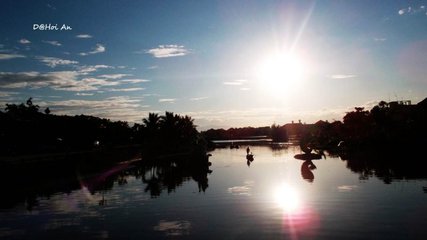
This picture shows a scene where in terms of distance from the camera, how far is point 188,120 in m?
130

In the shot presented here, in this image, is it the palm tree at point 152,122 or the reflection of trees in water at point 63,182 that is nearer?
the reflection of trees in water at point 63,182

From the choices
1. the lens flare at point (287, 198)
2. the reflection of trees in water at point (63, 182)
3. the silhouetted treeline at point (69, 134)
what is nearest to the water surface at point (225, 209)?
the lens flare at point (287, 198)

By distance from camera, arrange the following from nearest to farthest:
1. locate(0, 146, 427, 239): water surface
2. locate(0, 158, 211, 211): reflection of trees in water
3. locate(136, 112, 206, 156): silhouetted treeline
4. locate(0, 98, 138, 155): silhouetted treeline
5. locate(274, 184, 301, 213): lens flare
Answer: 1. locate(0, 146, 427, 239): water surface
2. locate(274, 184, 301, 213): lens flare
3. locate(0, 158, 211, 211): reflection of trees in water
4. locate(0, 98, 138, 155): silhouetted treeline
5. locate(136, 112, 206, 156): silhouetted treeline

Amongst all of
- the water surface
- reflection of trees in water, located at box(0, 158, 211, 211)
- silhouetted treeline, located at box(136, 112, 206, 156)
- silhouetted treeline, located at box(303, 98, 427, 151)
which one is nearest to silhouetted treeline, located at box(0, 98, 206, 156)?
silhouetted treeline, located at box(136, 112, 206, 156)

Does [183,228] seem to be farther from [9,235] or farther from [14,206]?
[14,206]

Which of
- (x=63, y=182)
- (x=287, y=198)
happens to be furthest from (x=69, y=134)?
(x=287, y=198)

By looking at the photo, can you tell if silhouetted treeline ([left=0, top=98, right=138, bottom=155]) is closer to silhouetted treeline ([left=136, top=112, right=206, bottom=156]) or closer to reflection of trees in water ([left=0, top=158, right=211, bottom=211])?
silhouetted treeline ([left=136, top=112, right=206, bottom=156])

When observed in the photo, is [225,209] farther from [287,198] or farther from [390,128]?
[390,128]

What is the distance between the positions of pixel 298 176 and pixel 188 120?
7756 centimetres

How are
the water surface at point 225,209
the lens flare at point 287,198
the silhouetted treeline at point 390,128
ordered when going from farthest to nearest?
the silhouetted treeline at point 390,128
the lens flare at point 287,198
the water surface at point 225,209

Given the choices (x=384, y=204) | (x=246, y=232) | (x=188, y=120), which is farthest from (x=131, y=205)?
(x=188, y=120)

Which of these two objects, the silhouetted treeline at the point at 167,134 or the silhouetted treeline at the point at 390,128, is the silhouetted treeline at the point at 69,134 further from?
the silhouetted treeline at the point at 390,128

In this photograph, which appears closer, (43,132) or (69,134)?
(43,132)

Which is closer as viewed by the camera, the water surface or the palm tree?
the water surface
